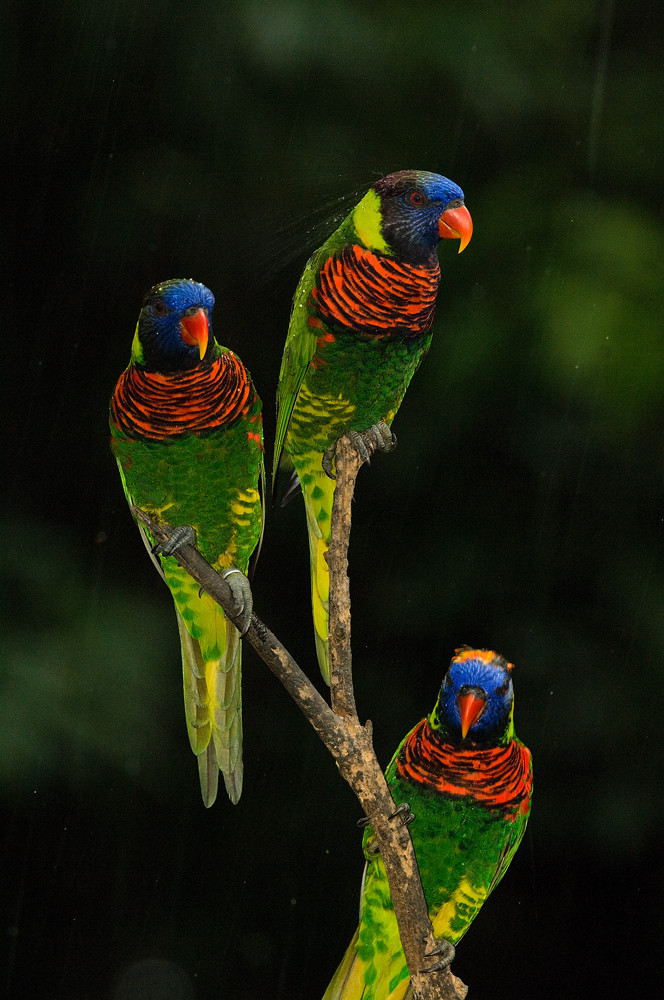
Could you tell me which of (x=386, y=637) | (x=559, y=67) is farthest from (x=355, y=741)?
(x=559, y=67)

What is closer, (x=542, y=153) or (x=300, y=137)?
(x=300, y=137)

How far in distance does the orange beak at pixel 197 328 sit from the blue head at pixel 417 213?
37 centimetres

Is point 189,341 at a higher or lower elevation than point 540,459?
higher

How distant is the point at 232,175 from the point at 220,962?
7.43 feet

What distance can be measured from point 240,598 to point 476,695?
1.22 feet

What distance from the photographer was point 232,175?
250cm

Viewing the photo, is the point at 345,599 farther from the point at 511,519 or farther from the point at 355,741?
the point at 511,519

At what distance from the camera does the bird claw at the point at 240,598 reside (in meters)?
1.22

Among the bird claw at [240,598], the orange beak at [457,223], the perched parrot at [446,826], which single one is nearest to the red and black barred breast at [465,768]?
the perched parrot at [446,826]

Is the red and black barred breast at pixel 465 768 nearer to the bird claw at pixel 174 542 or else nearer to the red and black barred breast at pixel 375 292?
the bird claw at pixel 174 542

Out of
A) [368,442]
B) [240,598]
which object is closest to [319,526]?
[368,442]

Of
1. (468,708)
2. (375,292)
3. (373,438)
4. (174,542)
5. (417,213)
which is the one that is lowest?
(468,708)

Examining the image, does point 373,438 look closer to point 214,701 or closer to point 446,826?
point 214,701

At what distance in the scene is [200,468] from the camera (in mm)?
1478
